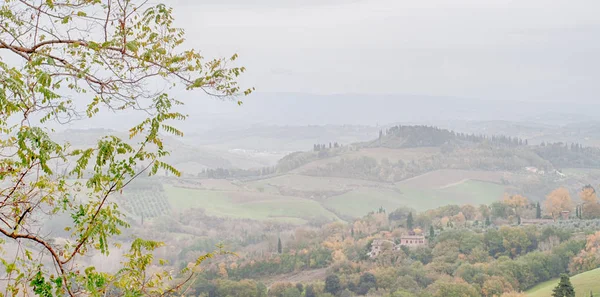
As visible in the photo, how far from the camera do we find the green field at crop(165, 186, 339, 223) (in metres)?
97.8

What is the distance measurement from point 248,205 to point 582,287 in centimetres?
7164

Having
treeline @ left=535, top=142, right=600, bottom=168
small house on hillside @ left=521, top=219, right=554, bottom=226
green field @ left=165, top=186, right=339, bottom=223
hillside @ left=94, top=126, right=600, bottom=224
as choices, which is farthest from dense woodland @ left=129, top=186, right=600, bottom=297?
treeline @ left=535, top=142, right=600, bottom=168

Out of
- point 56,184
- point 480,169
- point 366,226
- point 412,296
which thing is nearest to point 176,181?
point 366,226

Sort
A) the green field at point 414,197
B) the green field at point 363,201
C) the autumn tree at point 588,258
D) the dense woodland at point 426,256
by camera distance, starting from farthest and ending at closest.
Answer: the green field at point 414,197 → the green field at point 363,201 → the autumn tree at point 588,258 → the dense woodland at point 426,256

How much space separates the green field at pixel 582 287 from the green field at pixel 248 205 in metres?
55.5

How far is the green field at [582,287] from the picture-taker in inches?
1420

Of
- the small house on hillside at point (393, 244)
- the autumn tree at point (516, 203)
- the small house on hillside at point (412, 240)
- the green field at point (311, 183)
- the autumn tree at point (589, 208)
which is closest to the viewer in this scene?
the small house on hillside at point (393, 244)

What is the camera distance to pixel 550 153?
476ft

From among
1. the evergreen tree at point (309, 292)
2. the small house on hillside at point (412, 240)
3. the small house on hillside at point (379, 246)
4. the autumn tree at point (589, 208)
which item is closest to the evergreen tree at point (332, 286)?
the evergreen tree at point (309, 292)

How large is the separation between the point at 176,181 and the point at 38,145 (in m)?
118

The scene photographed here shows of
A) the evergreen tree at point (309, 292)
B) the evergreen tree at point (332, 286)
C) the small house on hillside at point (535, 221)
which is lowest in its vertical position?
the evergreen tree at point (309, 292)

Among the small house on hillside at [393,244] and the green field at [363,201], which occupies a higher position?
the green field at [363,201]

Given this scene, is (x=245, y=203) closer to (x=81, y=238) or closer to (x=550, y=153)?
(x=550, y=153)

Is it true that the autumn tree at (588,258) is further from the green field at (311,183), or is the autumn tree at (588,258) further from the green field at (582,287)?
the green field at (311,183)
